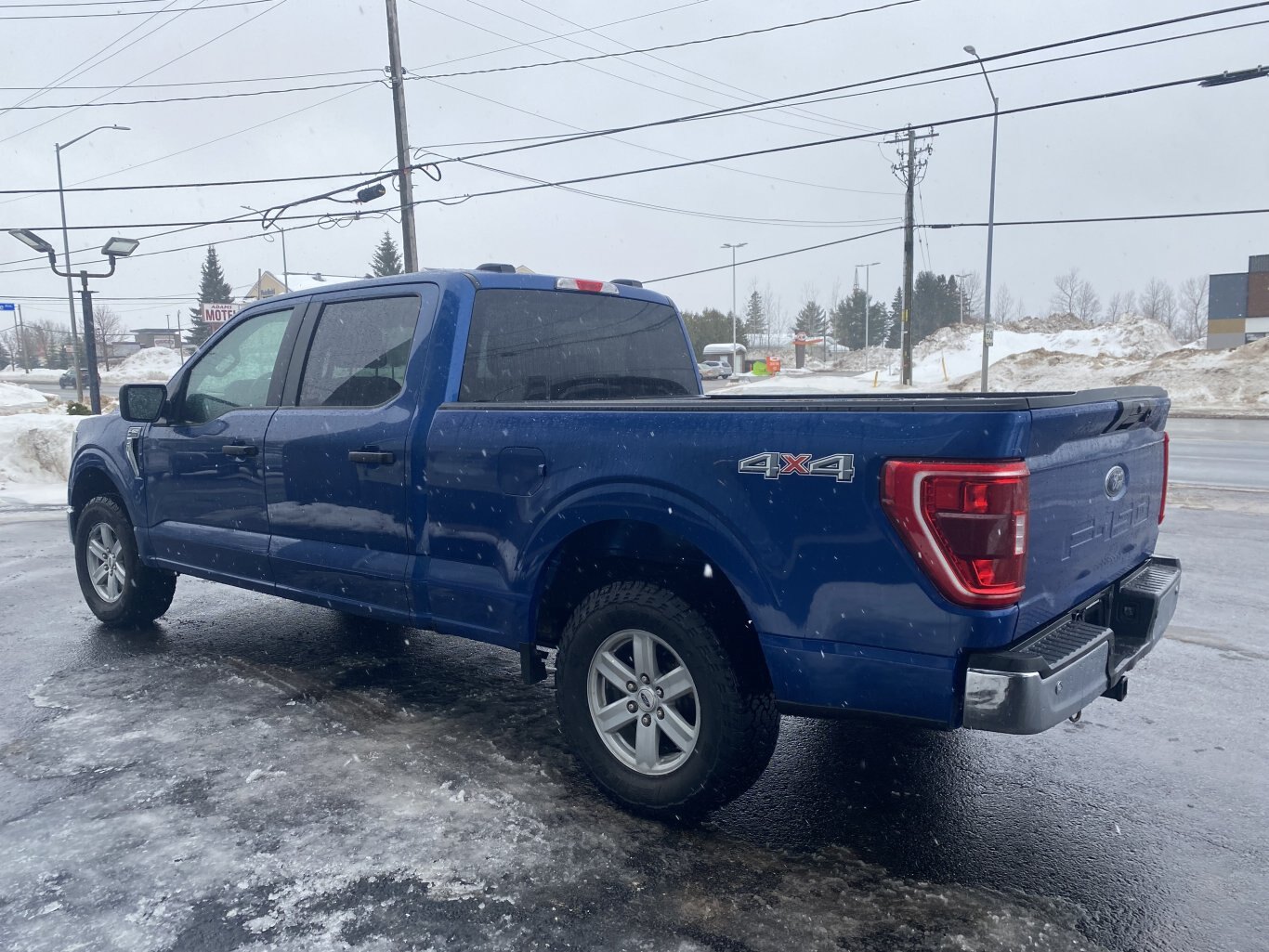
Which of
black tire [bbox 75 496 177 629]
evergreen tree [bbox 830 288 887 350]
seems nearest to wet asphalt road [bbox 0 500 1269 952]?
black tire [bbox 75 496 177 629]

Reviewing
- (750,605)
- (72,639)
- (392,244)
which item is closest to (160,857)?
(750,605)

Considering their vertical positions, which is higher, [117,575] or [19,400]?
[117,575]

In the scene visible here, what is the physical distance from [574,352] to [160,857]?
2619 mm

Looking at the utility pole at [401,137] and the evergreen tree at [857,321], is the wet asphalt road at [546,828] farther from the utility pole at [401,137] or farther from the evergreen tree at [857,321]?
the evergreen tree at [857,321]

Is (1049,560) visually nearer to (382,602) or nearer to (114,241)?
(382,602)

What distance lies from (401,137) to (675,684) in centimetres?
1924

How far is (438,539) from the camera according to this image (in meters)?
3.97

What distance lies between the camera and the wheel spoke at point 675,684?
3225 mm

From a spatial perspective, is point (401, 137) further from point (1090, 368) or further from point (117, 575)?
point (1090, 368)

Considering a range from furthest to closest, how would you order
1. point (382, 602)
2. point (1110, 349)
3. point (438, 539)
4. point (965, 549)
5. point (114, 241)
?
point (1110, 349)
point (114, 241)
point (382, 602)
point (438, 539)
point (965, 549)

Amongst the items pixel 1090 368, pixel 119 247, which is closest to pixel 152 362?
pixel 119 247

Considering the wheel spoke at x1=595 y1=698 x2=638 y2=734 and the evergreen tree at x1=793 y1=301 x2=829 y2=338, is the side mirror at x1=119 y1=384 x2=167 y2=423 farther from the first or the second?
the evergreen tree at x1=793 y1=301 x2=829 y2=338

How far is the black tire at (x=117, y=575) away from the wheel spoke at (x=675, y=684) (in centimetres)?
382

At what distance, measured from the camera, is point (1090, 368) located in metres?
41.4
